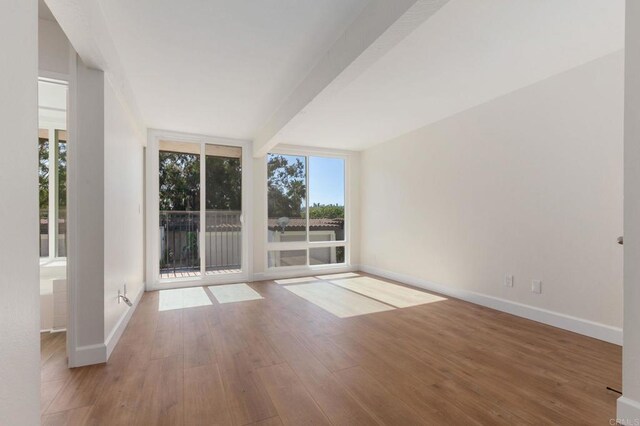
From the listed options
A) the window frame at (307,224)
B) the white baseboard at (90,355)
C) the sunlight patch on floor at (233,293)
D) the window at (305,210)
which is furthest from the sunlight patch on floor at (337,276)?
the white baseboard at (90,355)

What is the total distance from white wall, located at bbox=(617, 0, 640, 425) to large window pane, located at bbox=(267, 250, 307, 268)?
4.57 m

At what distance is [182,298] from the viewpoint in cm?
402

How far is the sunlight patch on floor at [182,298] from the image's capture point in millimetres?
3687

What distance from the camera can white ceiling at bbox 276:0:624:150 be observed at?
1949 mm

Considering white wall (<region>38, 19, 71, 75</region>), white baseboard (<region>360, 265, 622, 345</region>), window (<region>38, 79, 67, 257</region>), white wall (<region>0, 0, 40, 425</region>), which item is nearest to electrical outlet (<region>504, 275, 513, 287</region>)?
white baseboard (<region>360, 265, 622, 345</region>)

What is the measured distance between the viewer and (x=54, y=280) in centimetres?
280

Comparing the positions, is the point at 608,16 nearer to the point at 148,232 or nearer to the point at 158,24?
the point at 158,24

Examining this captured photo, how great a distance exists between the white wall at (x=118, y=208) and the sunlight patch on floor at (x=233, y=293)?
996mm

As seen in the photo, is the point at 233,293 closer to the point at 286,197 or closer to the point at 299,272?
the point at 299,272

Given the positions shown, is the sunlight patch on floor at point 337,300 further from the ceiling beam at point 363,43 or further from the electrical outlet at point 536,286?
the ceiling beam at point 363,43

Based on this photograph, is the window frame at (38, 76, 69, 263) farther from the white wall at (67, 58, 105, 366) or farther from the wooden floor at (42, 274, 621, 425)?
the white wall at (67, 58, 105, 366)

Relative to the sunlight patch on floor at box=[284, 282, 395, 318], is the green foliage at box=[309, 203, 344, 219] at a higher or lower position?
higher

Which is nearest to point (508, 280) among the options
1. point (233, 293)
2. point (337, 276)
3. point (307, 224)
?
point (337, 276)

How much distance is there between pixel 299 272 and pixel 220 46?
4.03 m
